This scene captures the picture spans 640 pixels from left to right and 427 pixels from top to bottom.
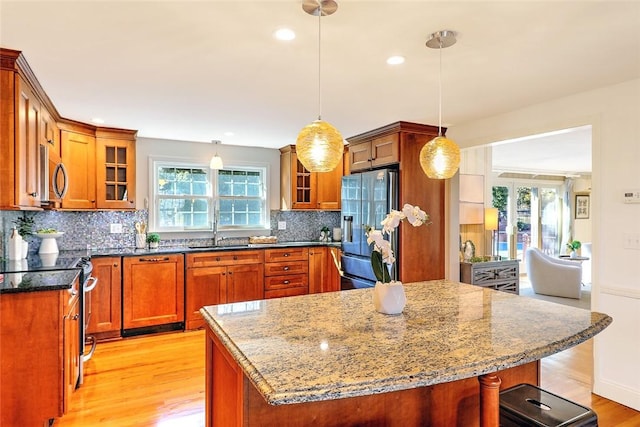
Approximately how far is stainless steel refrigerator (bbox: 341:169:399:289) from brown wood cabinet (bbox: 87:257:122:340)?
248cm

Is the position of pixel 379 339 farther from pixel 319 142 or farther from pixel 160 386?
pixel 160 386

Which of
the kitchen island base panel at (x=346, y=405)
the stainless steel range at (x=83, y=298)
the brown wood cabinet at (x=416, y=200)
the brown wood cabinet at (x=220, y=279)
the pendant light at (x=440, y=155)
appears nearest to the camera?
the kitchen island base panel at (x=346, y=405)

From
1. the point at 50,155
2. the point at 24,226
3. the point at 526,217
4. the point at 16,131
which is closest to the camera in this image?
the point at 16,131

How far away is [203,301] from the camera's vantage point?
4.40m

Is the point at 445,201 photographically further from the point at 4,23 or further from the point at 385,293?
the point at 4,23

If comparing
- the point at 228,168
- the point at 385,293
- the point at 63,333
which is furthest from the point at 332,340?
the point at 228,168

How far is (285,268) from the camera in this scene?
4895 millimetres

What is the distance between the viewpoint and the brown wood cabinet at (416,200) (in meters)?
3.86

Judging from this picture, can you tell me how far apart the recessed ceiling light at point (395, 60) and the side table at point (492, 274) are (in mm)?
2696

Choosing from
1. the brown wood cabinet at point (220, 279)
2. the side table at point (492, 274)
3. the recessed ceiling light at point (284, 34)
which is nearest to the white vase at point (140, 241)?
the brown wood cabinet at point (220, 279)

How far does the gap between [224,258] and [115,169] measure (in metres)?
1.58

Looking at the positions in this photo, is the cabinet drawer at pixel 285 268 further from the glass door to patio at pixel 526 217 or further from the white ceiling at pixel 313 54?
the glass door to patio at pixel 526 217

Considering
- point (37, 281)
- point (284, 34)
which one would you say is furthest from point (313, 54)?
point (37, 281)

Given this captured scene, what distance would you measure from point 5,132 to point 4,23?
678 mm
